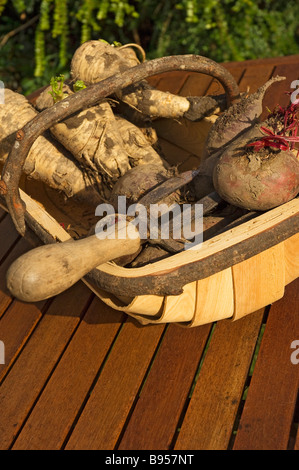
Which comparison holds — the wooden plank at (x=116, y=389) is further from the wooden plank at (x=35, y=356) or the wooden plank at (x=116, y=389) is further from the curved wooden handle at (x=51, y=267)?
the curved wooden handle at (x=51, y=267)

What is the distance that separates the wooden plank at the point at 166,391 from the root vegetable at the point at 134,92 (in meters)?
0.72

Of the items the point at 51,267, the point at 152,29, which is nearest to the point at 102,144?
the point at 51,267

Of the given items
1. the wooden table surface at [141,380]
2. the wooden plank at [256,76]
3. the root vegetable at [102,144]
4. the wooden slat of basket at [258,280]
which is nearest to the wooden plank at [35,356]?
the wooden table surface at [141,380]

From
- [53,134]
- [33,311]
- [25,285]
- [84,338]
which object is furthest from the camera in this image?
[53,134]

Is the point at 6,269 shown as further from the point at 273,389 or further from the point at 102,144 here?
the point at 273,389

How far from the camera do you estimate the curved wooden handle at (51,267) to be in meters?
1.06

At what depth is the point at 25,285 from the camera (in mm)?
1055

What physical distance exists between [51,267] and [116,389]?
1.29ft

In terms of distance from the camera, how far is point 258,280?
4.07ft

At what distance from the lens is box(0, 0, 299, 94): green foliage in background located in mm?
3217

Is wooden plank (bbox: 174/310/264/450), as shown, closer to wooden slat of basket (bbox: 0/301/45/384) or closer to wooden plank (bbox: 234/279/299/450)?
wooden plank (bbox: 234/279/299/450)
